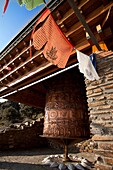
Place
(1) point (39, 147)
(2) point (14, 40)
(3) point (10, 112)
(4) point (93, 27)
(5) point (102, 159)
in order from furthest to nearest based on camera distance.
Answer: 1. (3) point (10, 112)
2. (1) point (39, 147)
3. (2) point (14, 40)
4. (4) point (93, 27)
5. (5) point (102, 159)

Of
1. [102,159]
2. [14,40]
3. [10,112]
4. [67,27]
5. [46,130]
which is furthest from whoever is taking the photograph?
[10,112]

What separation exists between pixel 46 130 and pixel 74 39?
2891 millimetres

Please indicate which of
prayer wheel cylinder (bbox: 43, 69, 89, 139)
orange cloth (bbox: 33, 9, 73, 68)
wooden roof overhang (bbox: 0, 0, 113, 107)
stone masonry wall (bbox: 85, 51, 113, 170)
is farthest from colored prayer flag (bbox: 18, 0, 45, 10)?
prayer wheel cylinder (bbox: 43, 69, 89, 139)

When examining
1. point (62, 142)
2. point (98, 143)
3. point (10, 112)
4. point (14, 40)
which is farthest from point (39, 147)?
point (10, 112)

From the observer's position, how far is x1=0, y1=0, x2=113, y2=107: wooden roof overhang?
113 inches

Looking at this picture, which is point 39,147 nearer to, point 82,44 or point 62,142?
point 62,142

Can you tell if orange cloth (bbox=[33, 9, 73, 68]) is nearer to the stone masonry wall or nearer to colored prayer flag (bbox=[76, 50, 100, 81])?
colored prayer flag (bbox=[76, 50, 100, 81])

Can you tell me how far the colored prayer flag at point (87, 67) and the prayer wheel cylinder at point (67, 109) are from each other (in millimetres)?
2228

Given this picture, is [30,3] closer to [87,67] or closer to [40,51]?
[87,67]

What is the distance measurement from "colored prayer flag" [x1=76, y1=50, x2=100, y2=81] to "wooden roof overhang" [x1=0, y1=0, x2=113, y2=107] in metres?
0.42

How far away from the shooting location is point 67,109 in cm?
492

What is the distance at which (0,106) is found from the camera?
24203 millimetres

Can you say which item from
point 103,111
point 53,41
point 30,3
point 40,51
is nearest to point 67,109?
point 40,51

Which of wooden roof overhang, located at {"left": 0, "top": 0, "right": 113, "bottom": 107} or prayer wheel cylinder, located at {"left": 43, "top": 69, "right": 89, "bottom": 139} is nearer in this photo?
wooden roof overhang, located at {"left": 0, "top": 0, "right": 113, "bottom": 107}
